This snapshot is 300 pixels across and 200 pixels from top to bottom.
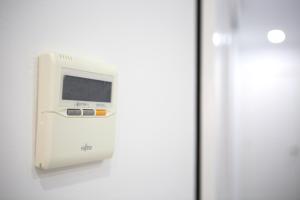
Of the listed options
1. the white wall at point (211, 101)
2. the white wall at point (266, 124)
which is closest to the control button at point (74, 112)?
the white wall at point (211, 101)

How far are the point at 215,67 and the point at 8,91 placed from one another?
597 mm

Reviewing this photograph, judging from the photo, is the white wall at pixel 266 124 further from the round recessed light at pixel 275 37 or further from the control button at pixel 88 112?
the control button at pixel 88 112

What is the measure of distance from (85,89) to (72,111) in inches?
1.7

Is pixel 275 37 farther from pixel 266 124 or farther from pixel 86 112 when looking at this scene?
pixel 86 112

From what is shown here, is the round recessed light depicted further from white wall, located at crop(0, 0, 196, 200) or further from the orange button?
the orange button

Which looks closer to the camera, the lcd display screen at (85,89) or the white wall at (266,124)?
the lcd display screen at (85,89)

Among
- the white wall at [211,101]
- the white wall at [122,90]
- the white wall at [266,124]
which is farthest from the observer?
the white wall at [266,124]

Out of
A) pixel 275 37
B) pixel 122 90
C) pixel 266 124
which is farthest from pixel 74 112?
pixel 275 37

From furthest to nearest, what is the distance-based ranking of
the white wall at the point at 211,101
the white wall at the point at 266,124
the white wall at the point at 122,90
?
1. the white wall at the point at 266,124
2. the white wall at the point at 211,101
3. the white wall at the point at 122,90

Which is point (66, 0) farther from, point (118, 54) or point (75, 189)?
point (75, 189)

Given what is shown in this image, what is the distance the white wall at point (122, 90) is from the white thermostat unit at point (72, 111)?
0.03m

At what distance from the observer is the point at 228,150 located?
0.93m

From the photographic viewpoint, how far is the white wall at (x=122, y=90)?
0.32 meters

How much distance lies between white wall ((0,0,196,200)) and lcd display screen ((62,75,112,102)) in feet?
0.16
